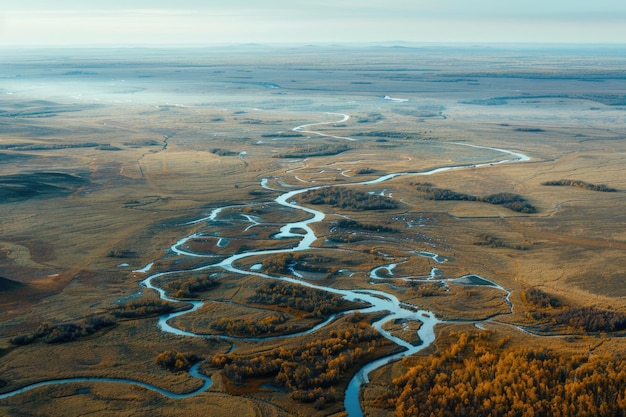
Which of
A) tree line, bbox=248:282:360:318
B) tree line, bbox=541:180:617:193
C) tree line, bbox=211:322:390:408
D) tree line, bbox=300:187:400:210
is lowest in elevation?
tree line, bbox=211:322:390:408

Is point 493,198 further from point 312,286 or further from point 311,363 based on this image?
point 311,363

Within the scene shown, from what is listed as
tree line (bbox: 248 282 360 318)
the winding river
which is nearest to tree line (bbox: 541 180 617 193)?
the winding river

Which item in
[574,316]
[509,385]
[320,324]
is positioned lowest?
[320,324]

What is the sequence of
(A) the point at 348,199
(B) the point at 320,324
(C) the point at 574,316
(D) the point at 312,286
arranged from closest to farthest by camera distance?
1. (B) the point at 320,324
2. (C) the point at 574,316
3. (D) the point at 312,286
4. (A) the point at 348,199

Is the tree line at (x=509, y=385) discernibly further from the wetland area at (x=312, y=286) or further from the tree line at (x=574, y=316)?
the tree line at (x=574, y=316)

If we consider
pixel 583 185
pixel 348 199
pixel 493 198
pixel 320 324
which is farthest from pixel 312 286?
pixel 583 185

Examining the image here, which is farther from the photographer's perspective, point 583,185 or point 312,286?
point 583,185

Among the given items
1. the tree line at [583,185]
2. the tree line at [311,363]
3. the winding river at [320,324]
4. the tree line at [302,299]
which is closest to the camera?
the tree line at [311,363]

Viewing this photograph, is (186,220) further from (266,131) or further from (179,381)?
(266,131)

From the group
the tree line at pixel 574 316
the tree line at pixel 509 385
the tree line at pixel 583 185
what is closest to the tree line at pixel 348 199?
the tree line at pixel 583 185

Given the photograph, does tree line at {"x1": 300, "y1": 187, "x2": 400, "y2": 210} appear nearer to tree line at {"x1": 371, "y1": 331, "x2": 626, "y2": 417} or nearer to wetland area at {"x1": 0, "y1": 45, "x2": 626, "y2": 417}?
wetland area at {"x1": 0, "y1": 45, "x2": 626, "y2": 417}

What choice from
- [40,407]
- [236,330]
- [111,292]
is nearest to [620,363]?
[236,330]
